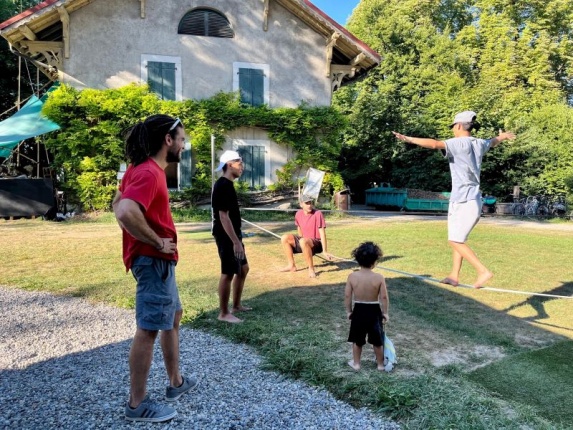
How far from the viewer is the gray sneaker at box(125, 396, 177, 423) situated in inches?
113

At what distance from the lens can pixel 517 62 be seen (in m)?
29.6

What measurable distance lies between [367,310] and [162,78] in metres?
13.8

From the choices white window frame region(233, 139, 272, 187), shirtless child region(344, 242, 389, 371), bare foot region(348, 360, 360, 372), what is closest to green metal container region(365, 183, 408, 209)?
white window frame region(233, 139, 272, 187)

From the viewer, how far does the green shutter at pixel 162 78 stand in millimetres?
15516

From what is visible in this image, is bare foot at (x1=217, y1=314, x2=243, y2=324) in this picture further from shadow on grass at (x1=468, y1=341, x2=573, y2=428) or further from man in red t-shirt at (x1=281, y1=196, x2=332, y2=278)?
man in red t-shirt at (x1=281, y1=196, x2=332, y2=278)

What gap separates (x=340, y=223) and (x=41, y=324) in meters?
10.8

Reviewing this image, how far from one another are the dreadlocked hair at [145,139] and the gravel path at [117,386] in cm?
163

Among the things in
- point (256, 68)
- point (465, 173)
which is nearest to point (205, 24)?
point (256, 68)

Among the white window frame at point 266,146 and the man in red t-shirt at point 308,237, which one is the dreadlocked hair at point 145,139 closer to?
the man in red t-shirt at point 308,237

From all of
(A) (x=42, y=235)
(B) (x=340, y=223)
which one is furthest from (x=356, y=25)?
(A) (x=42, y=235)

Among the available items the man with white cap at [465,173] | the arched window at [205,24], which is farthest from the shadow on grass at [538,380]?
the arched window at [205,24]

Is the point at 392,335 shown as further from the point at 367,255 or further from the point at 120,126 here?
the point at 120,126

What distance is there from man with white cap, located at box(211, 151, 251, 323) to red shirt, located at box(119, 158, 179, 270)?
68.2 inches

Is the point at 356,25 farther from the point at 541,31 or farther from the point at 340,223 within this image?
the point at 340,223
